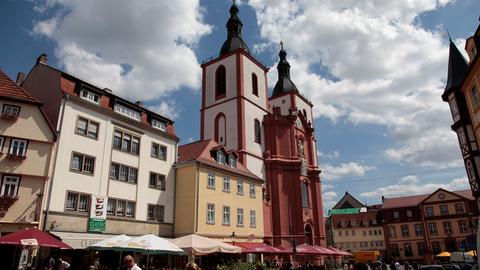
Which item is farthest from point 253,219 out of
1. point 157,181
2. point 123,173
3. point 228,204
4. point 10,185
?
point 10,185

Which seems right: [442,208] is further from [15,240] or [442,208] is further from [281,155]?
[15,240]

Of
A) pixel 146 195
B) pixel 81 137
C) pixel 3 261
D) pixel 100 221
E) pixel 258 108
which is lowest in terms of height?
pixel 3 261

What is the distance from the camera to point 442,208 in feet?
229

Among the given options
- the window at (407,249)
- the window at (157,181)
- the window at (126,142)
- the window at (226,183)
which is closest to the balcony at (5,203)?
the window at (126,142)

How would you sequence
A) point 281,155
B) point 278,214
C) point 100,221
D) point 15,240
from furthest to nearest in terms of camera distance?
point 281,155 → point 278,214 → point 100,221 → point 15,240

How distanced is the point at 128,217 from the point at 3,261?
317 inches

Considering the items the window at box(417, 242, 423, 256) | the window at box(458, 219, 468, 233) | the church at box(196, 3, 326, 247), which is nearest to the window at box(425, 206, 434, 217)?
the window at box(458, 219, 468, 233)

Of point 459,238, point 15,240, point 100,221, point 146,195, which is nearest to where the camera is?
point 15,240

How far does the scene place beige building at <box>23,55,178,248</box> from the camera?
22.5m

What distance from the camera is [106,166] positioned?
2530 cm

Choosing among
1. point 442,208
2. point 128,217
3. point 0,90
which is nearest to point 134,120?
point 128,217

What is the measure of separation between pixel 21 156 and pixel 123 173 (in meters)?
7.14

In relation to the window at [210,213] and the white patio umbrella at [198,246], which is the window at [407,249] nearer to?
the window at [210,213]

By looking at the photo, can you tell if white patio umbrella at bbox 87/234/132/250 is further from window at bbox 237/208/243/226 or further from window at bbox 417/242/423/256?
window at bbox 417/242/423/256
